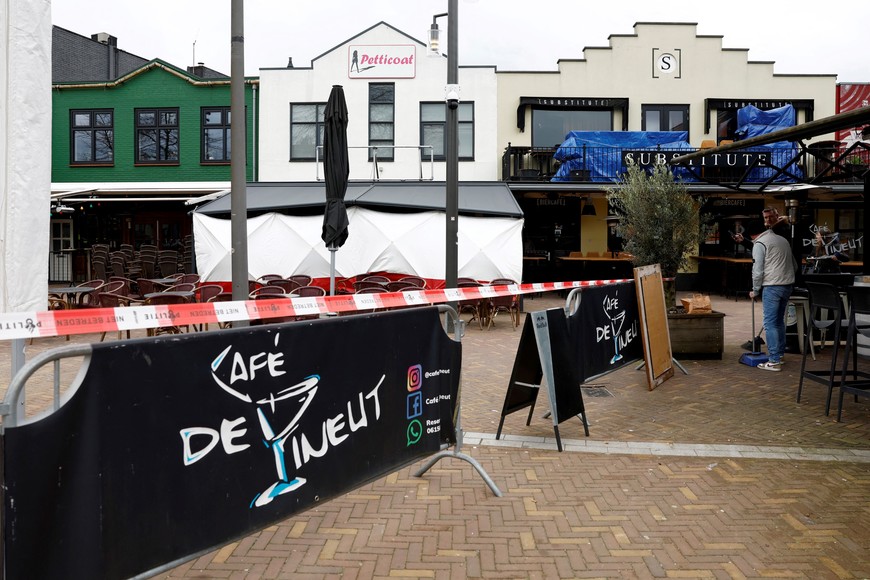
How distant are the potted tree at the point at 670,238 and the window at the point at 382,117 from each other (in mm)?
12945

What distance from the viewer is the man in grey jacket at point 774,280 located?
820 cm

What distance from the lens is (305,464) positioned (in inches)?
119

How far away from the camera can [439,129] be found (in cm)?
2120

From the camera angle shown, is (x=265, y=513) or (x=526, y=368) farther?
(x=526, y=368)

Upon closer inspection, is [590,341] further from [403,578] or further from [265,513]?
[265,513]

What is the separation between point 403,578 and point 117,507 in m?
1.54

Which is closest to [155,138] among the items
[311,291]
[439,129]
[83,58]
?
[439,129]

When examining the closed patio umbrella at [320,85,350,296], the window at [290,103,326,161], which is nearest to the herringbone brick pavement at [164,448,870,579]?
the closed patio umbrella at [320,85,350,296]

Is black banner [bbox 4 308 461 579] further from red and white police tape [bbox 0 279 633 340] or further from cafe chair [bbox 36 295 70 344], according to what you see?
cafe chair [bbox 36 295 70 344]

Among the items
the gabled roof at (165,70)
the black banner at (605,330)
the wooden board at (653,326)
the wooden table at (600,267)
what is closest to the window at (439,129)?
the wooden table at (600,267)

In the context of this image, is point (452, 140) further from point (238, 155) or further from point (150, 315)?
point (150, 315)

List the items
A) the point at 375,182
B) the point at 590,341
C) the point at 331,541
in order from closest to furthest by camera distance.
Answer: the point at 331,541, the point at 590,341, the point at 375,182

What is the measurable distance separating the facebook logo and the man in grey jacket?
19.7ft

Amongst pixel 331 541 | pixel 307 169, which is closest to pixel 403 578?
pixel 331 541
